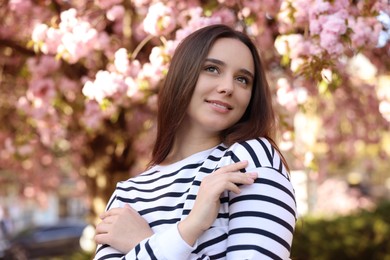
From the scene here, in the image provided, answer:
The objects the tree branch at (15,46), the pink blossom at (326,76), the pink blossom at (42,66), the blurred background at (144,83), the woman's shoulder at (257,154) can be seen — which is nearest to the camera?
the woman's shoulder at (257,154)

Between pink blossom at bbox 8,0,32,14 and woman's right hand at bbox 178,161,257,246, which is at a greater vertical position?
pink blossom at bbox 8,0,32,14

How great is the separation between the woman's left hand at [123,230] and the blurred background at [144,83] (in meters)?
1.25

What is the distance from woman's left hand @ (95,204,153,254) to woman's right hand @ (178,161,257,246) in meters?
0.19

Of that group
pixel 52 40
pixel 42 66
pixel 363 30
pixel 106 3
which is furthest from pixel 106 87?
pixel 363 30

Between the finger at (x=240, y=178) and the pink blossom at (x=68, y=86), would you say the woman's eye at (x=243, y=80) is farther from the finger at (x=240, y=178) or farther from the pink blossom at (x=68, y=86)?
the pink blossom at (x=68, y=86)

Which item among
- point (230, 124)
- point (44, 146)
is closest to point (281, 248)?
point (230, 124)

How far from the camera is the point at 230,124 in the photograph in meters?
1.87

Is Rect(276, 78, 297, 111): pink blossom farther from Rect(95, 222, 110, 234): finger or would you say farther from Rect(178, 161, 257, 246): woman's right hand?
Rect(178, 161, 257, 246): woman's right hand

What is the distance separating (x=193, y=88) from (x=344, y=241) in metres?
5.92

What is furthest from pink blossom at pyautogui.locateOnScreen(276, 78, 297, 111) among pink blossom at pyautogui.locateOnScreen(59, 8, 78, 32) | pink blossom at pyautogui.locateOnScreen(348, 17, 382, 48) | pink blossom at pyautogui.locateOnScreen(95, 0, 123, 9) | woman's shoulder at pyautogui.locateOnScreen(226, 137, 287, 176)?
woman's shoulder at pyautogui.locateOnScreen(226, 137, 287, 176)

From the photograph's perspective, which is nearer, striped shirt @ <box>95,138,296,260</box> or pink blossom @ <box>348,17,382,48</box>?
striped shirt @ <box>95,138,296,260</box>

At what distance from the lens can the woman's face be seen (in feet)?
6.03

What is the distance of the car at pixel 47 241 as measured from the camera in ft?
41.6

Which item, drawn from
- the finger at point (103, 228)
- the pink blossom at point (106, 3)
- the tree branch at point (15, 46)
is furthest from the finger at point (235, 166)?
the tree branch at point (15, 46)
